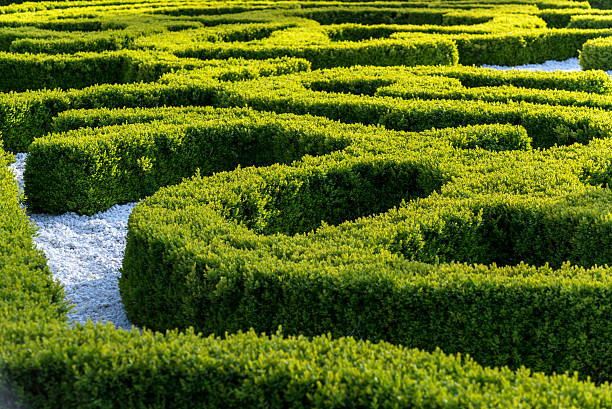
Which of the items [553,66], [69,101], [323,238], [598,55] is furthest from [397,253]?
[553,66]

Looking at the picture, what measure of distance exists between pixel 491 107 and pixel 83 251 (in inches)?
299

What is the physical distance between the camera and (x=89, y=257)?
28.8 feet

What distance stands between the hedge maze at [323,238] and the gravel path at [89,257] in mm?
331

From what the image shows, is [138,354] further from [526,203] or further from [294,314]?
[526,203]

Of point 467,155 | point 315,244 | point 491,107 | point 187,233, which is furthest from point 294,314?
point 491,107

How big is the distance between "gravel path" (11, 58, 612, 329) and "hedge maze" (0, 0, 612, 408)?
33 centimetres

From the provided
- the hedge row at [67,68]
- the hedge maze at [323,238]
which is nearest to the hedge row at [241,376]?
the hedge maze at [323,238]

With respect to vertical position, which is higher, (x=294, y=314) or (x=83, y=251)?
(x=294, y=314)

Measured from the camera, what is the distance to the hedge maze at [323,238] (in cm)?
441

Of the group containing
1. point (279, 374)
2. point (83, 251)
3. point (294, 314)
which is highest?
point (279, 374)

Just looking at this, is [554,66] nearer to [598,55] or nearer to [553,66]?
[553,66]

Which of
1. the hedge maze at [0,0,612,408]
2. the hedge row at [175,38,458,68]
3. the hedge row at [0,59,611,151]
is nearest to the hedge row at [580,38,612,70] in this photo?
the hedge row at [175,38,458,68]

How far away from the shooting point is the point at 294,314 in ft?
19.4

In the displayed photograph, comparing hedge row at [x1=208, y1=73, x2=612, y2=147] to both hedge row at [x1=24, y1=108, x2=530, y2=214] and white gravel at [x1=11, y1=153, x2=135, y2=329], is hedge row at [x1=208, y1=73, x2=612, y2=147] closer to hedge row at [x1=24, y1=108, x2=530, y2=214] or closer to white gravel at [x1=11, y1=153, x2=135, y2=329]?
hedge row at [x1=24, y1=108, x2=530, y2=214]
